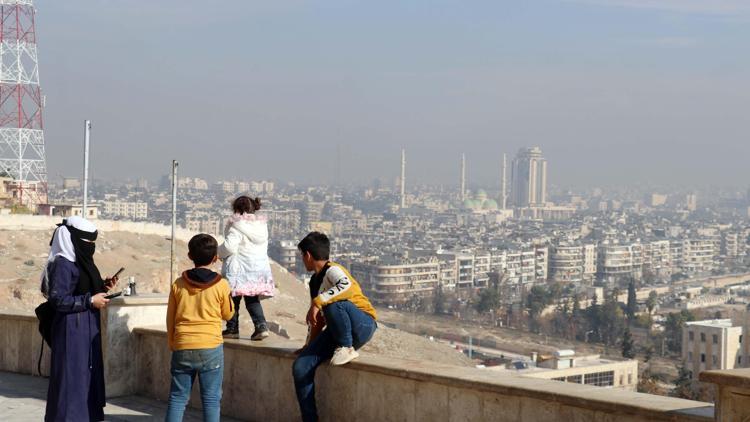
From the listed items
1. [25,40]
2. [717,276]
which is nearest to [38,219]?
[25,40]

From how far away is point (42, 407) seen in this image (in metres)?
6.58

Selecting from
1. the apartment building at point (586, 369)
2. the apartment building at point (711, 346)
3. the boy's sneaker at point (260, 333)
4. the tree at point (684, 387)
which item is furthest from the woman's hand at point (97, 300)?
the apartment building at point (711, 346)

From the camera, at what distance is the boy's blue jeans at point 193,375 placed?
5039 millimetres

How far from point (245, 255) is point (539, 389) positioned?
93.8 inches

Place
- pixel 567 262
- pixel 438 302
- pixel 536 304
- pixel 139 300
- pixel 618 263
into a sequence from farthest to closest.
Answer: pixel 618 263
pixel 567 262
pixel 438 302
pixel 536 304
pixel 139 300

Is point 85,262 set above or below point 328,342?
above

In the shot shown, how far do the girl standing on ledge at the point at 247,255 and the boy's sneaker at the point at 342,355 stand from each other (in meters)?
1.03

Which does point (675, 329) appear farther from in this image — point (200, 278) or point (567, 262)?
point (200, 278)

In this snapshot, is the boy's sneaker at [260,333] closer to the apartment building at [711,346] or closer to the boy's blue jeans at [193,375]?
the boy's blue jeans at [193,375]

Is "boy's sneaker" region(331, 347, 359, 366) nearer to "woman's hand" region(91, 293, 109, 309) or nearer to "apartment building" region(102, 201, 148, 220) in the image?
"woman's hand" region(91, 293, 109, 309)

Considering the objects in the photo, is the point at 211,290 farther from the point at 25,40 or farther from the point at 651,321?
the point at 651,321

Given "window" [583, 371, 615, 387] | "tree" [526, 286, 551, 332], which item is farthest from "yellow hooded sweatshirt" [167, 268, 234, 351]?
"tree" [526, 286, 551, 332]

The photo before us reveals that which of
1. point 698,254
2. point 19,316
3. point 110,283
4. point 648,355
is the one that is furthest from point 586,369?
point 698,254

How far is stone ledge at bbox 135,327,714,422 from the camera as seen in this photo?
14.0ft
